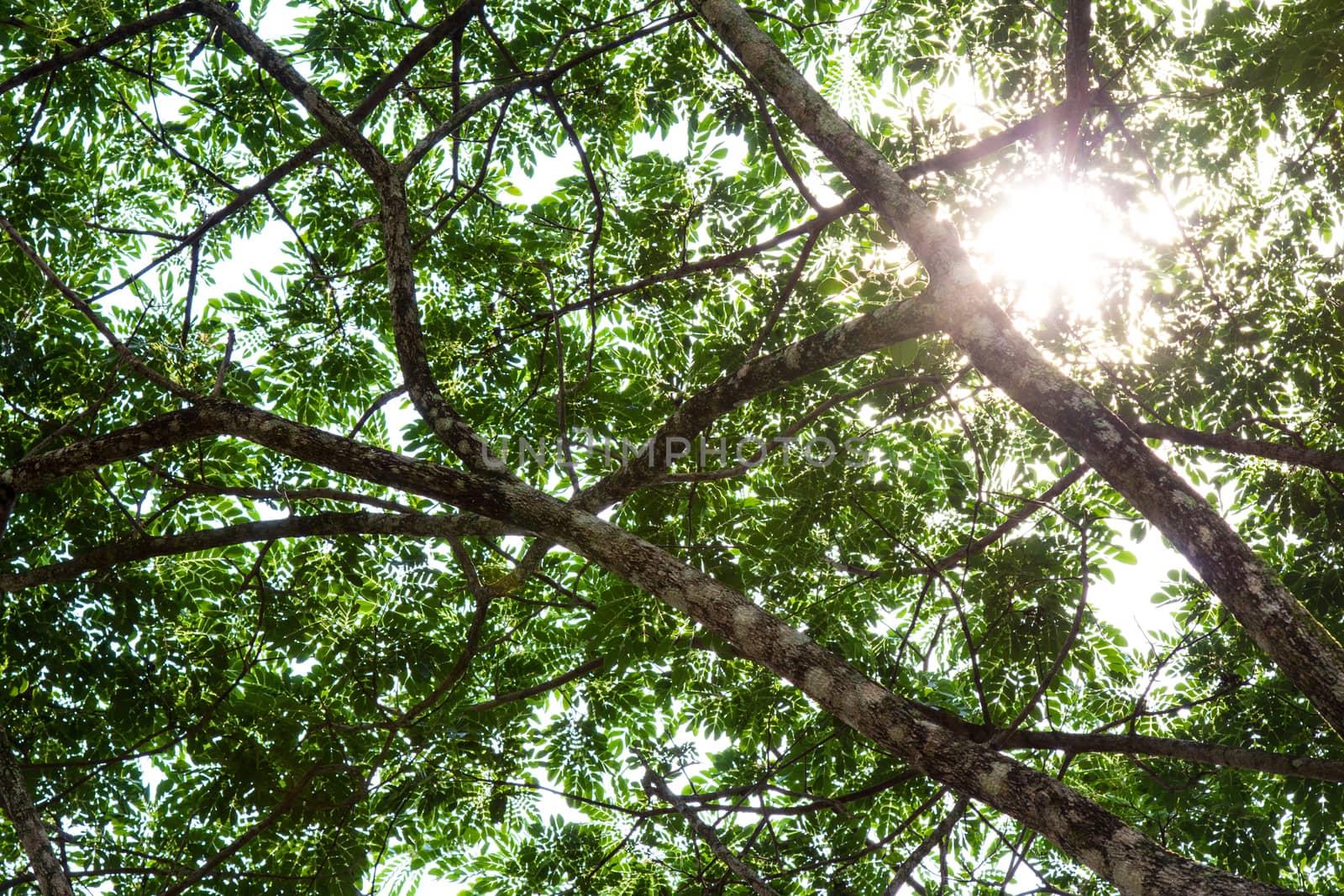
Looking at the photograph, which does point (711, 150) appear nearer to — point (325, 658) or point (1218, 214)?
point (1218, 214)

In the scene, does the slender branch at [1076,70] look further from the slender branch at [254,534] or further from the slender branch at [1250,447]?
the slender branch at [254,534]

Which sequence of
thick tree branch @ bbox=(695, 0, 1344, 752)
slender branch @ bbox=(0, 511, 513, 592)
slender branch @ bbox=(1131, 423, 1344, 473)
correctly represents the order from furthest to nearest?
slender branch @ bbox=(0, 511, 513, 592) < slender branch @ bbox=(1131, 423, 1344, 473) < thick tree branch @ bbox=(695, 0, 1344, 752)

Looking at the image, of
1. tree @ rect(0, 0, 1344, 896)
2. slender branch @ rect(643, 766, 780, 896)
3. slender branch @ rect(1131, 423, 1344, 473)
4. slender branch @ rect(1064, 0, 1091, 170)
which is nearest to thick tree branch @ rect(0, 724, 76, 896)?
tree @ rect(0, 0, 1344, 896)

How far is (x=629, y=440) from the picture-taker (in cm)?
536

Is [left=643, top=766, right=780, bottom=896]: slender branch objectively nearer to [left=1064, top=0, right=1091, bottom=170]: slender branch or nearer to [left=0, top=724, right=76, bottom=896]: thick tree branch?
[left=0, top=724, right=76, bottom=896]: thick tree branch

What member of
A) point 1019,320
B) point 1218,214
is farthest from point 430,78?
point 1218,214

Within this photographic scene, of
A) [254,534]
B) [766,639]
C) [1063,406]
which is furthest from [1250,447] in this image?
[254,534]

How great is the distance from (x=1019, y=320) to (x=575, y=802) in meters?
4.10

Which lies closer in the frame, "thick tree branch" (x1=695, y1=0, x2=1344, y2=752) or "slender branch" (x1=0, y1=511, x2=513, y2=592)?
"thick tree branch" (x1=695, y1=0, x2=1344, y2=752)

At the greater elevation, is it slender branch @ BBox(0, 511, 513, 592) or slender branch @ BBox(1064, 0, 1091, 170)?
slender branch @ BBox(1064, 0, 1091, 170)

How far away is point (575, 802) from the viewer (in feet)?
19.3

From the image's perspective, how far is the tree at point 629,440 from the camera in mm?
4055

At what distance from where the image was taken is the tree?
13.3ft

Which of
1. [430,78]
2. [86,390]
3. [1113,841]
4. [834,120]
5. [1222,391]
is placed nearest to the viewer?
[1113,841]
